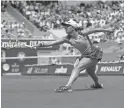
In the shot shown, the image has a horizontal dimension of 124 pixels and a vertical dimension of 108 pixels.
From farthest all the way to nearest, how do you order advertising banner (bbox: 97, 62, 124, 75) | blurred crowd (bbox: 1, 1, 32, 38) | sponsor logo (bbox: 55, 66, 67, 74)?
blurred crowd (bbox: 1, 1, 32, 38) → sponsor logo (bbox: 55, 66, 67, 74) → advertising banner (bbox: 97, 62, 124, 75)

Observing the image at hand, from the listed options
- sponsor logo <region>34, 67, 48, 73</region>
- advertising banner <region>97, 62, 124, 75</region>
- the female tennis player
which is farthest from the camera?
sponsor logo <region>34, 67, 48, 73</region>

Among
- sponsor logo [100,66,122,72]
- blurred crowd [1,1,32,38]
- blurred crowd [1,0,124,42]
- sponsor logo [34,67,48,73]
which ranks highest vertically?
blurred crowd [1,0,124,42]

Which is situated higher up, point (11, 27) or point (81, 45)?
point (81, 45)

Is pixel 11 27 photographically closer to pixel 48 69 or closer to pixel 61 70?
pixel 48 69

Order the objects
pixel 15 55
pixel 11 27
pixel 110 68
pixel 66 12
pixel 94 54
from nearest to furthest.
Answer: pixel 94 54 → pixel 110 68 → pixel 15 55 → pixel 11 27 → pixel 66 12

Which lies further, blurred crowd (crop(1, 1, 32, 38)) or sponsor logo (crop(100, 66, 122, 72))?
blurred crowd (crop(1, 1, 32, 38))

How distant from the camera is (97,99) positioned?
20.9 ft

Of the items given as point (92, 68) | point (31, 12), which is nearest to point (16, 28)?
point (31, 12)

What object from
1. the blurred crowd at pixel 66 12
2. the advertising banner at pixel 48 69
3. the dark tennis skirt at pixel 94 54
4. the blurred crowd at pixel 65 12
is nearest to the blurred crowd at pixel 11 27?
the blurred crowd at pixel 65 12

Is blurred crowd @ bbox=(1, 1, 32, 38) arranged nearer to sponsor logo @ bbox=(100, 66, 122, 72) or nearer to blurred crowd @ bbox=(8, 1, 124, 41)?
blurred crowd @ bbox=(8, 1, 124, 41)

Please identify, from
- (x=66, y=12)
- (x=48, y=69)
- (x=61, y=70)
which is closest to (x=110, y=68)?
(x=61, y=70)

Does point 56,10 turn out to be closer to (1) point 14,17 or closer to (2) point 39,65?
(1) point 14,17

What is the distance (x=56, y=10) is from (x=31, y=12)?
2.11 metres

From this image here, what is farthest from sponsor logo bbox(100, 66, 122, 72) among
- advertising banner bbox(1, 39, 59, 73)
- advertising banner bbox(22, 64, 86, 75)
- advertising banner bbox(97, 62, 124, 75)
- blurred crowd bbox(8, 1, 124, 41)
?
blurred crowd bbox(8, 1, 124, 41)
